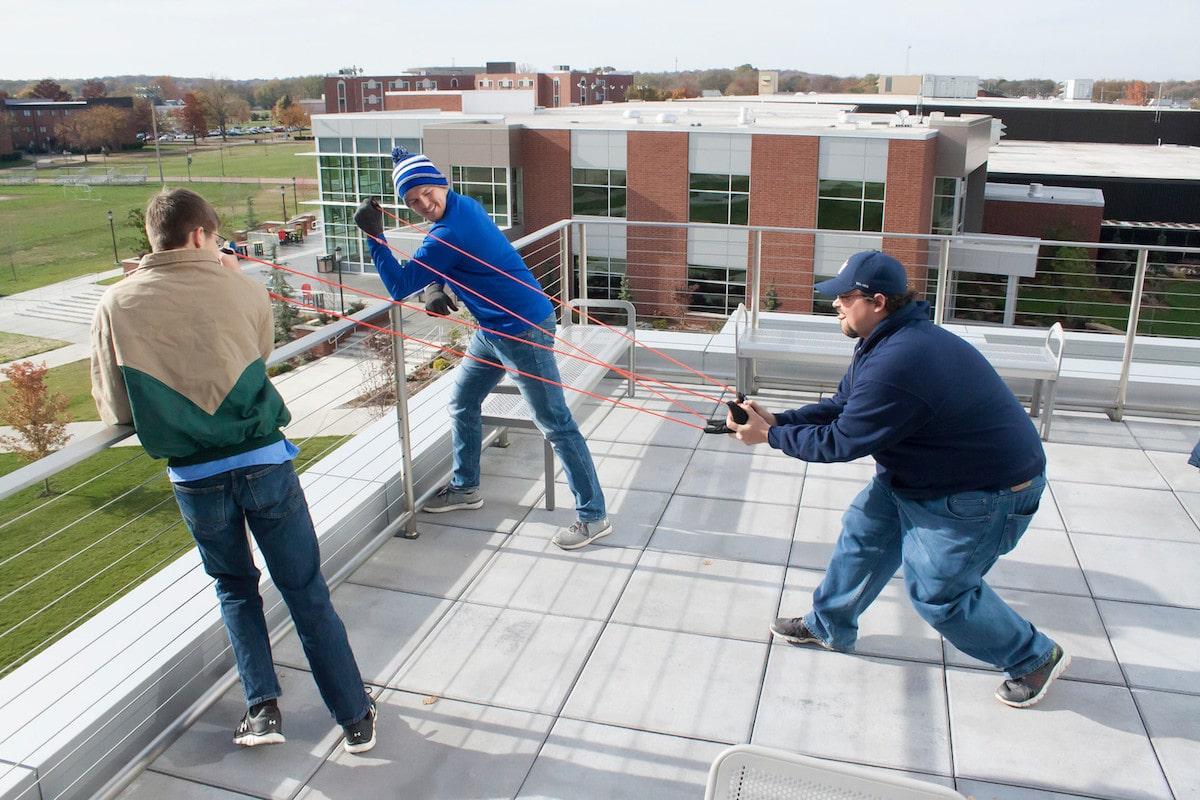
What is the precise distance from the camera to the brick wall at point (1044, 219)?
4175 cm

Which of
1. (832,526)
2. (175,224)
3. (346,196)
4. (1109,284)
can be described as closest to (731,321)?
(832,526)

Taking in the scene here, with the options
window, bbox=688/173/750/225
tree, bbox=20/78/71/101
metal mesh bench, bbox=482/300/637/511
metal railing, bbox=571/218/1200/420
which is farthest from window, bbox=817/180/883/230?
Answer: tree, bbox=20/78/71/101

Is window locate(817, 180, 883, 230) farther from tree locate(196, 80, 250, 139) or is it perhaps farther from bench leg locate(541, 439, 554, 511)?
tree locate(196, 80, 250, 139)

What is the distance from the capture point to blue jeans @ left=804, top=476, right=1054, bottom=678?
126 inches

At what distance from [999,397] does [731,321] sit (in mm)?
4451

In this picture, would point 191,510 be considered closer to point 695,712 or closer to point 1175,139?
point 695,712

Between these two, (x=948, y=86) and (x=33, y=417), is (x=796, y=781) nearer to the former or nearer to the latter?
(x=33, y=417)

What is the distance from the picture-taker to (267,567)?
126 inches

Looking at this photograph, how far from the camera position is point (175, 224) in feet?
9.18

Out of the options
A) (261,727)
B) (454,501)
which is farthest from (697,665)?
(454,501)

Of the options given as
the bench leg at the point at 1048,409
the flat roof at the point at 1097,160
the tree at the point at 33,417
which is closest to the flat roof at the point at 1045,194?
the flat roof at the point at 1097,160

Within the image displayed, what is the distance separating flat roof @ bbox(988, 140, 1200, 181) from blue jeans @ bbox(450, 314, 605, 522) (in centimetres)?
4891

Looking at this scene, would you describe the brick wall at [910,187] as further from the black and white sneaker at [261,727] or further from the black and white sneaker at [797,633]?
the black and white sneaker at [261,727]

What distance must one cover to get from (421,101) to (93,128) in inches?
2602
